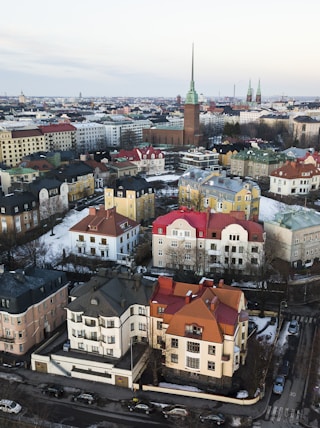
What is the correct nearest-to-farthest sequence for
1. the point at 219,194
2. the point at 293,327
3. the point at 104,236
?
the point at 293,327
the point at 104,236
the point at 219,194

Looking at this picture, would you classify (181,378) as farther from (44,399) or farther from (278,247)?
(278,247)

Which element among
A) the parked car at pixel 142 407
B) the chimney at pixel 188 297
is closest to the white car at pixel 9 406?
the parked car at pixel 142 407

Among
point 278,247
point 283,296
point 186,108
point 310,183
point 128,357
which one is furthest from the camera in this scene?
point 186,108

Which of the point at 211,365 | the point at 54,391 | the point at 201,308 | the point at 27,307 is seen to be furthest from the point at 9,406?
the point at 201,308

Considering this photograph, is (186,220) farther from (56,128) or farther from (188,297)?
(56,128)

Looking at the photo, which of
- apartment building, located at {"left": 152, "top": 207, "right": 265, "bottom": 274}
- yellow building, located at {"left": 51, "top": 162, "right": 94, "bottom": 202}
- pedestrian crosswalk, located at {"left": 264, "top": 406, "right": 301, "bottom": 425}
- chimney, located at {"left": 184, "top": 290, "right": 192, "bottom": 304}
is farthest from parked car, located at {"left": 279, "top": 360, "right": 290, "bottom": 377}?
yellow building, located at {"left": 51, "top": 162, "right": 94, "bottom": 202}

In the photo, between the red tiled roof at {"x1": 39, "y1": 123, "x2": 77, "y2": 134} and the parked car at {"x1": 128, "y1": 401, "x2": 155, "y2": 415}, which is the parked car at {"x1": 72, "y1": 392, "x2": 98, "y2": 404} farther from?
the red tiled roof at {"x1": 39, "y1": 123, "x2": 77, "y2": 134}

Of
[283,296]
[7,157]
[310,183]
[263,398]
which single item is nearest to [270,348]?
[263,398]
